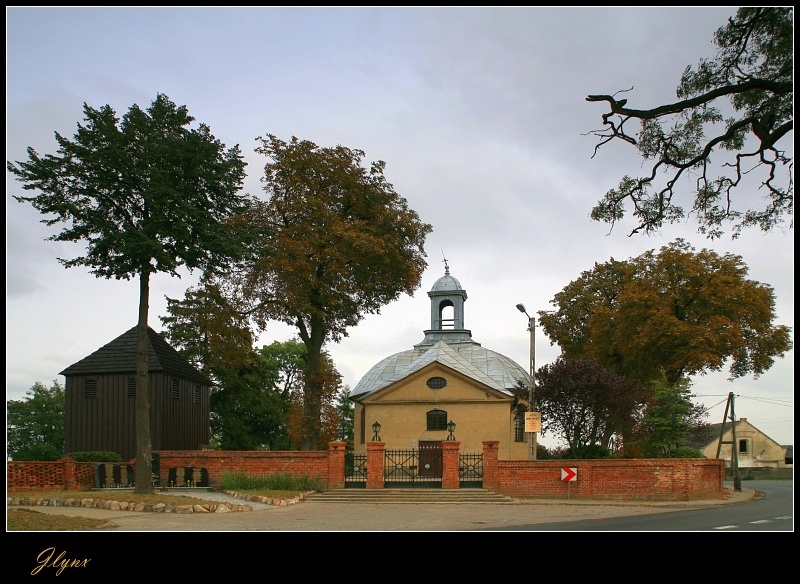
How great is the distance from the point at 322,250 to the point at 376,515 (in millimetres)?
15055

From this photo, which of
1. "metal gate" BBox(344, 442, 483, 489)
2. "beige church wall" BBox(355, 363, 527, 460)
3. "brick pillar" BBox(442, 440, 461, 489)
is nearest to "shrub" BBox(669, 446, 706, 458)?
"metal gate" BBox(344, 442, 483, 489)

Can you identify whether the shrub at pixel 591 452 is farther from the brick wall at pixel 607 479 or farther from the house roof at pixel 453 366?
the house roof at pixel 453 366

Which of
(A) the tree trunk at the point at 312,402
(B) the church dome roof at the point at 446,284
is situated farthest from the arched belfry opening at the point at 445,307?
(A) the tree trunk at the point at 312,402

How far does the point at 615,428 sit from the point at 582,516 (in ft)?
40.6

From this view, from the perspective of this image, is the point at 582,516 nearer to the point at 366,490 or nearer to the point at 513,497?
the point at 513,497

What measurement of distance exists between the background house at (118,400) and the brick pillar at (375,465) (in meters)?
10.3

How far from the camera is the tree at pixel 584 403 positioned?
104 ft

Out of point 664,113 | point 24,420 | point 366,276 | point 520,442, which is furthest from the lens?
point 24,420

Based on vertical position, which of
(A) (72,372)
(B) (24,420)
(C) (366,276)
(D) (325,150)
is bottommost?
(B) (24,420)

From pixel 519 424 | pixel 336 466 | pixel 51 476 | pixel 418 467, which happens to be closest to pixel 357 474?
pixel 418 467

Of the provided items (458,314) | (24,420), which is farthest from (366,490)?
(24,420)

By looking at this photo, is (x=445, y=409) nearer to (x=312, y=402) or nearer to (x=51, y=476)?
(x=312, y=402)

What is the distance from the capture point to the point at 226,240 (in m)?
24.7

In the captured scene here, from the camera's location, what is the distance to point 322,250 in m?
33.9
